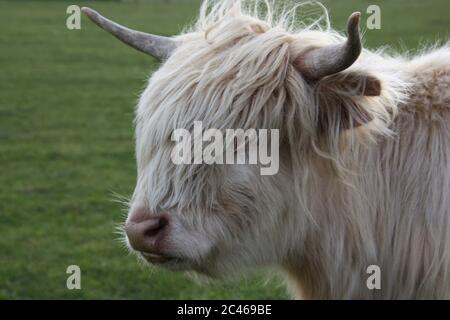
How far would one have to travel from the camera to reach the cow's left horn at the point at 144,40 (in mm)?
3129

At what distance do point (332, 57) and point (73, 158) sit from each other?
6.96m

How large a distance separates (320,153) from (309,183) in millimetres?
121

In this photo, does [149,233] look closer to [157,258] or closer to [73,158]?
[157,258]

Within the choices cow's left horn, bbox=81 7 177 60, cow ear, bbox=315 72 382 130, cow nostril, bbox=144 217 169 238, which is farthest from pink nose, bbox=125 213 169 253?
cow's left horn, bbox=81 7 177 60

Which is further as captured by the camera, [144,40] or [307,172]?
[144,40]

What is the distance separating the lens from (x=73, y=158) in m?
9.14

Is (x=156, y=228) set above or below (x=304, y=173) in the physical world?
below

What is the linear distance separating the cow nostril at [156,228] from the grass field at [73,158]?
713 millimetres
